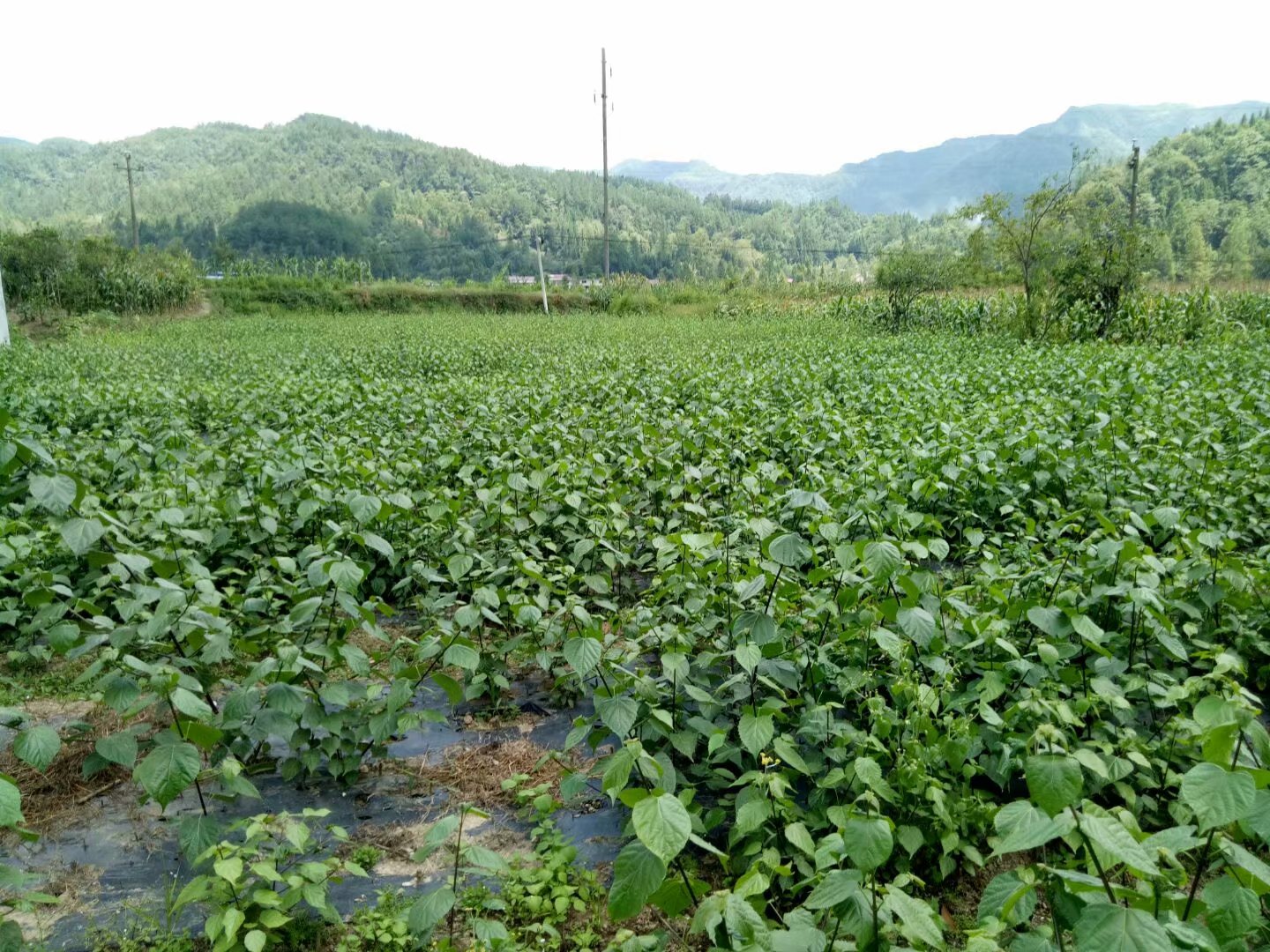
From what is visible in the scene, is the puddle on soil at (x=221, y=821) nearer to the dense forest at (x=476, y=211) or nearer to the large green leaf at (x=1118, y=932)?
the large green leaf at (x=1118, y=932)

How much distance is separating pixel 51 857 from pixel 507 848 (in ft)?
5.20

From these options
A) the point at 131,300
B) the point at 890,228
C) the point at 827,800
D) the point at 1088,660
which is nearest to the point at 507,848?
the point at 827,800

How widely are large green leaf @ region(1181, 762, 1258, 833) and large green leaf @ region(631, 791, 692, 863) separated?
92 cm

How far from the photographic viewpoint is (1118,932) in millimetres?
1337

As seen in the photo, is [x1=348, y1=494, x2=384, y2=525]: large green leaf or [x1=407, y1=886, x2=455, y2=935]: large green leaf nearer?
[x1=407, y1=886, x2=455, y2=935]: large green leaf

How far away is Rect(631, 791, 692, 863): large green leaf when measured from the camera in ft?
5.29

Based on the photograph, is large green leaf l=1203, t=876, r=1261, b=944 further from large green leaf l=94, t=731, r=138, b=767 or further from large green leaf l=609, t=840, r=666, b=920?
large green leaf l=94, t=731, r=138, b=767

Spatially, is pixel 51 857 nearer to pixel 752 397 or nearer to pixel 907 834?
pixel 907 834

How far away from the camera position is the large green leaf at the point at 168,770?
2.32 meters

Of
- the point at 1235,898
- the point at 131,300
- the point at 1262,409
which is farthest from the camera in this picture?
the point at 131,300

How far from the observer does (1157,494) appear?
4.84 meters

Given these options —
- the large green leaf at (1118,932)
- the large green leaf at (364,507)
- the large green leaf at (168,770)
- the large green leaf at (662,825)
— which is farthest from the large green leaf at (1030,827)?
the large green leaf at (364,507)

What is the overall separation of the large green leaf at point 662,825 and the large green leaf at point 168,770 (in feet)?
4.80

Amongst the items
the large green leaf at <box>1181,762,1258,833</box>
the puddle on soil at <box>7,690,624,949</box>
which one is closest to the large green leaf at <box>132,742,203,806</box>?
the puddle on soil at <box>7,690,624,949</box>
